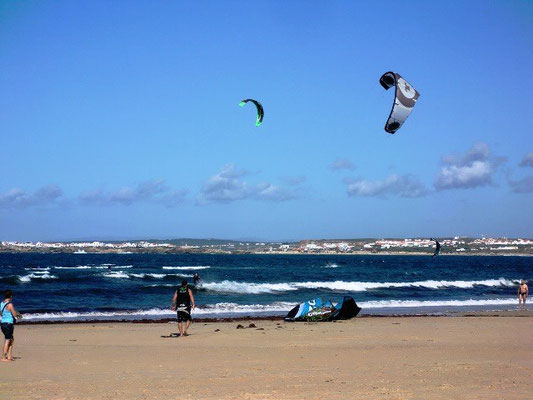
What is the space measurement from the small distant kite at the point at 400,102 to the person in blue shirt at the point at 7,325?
705cm

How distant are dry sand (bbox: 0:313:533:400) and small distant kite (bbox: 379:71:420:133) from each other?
405cm

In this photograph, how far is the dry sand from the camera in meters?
8.19

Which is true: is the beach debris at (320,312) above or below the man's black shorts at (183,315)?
below

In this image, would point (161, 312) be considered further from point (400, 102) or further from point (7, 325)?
point (400, 102)

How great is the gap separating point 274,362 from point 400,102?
208 inches

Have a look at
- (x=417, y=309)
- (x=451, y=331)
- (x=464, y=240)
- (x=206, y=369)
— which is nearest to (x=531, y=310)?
(x=417, y=309)

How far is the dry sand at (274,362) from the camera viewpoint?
8.19m

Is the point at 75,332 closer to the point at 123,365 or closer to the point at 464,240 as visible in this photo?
the point at 123,365

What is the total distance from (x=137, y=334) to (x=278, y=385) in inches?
277

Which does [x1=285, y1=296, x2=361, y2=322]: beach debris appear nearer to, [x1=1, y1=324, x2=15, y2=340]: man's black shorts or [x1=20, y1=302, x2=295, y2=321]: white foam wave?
[x1=20, y1=302, x2=295, y2=321]: white foam wave

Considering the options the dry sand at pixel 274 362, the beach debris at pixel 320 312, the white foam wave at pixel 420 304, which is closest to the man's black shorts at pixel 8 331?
the dry sand at pixel 274 362

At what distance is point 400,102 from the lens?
12641mm

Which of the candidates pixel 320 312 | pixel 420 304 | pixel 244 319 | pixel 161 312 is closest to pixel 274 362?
pixel 320 312

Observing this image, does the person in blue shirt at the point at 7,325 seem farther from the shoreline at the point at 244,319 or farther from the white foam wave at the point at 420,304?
the white foam wave at the point at 420,304
